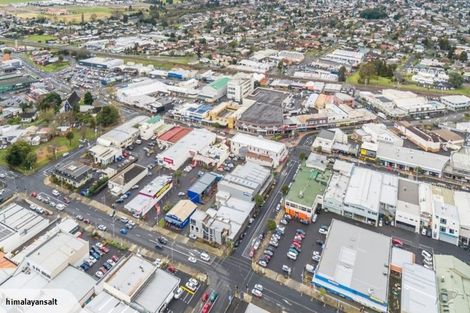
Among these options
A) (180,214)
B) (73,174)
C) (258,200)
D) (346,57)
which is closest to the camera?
(180,214)

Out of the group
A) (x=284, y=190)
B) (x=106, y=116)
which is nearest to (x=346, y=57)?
(x=106, y=116)

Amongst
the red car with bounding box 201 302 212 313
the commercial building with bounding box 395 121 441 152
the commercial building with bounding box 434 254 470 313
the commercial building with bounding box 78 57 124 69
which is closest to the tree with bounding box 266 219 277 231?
the red car with bounding box 201 302 212 313

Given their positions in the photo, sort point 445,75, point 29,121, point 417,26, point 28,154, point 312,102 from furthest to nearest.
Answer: point 417,26 < point 445,75 < point 312,102 < point 29,121 < point 28,154

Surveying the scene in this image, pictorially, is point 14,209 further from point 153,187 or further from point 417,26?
point 417,26

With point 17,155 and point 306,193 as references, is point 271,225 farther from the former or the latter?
point 17,155

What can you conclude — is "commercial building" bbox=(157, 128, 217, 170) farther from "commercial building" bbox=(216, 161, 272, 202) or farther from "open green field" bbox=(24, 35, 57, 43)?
"open green field" bbox=(24, 35, 57, 43)

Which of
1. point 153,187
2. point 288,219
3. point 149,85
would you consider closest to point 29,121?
point 149,85
